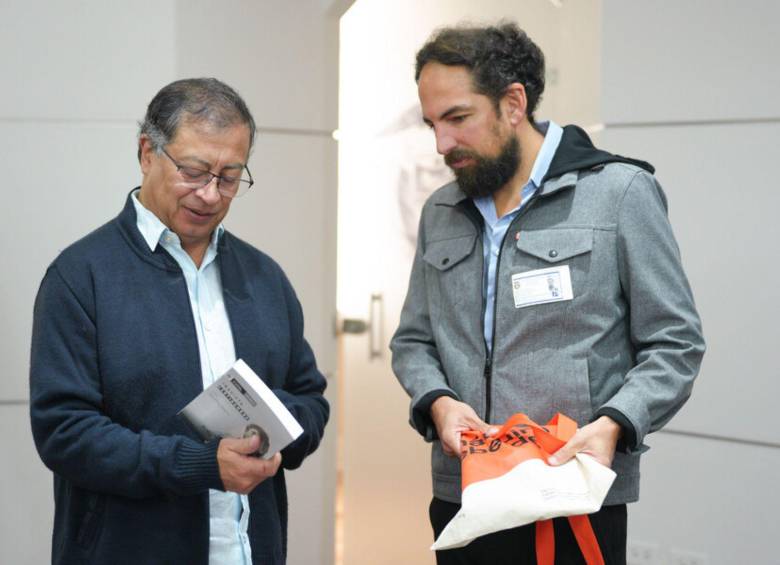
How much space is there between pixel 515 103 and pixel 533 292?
0.46 metres

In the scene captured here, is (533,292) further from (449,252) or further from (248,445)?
(248,445)

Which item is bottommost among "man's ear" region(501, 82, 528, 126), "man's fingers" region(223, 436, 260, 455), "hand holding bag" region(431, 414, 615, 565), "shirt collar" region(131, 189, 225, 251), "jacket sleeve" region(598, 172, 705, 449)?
"hand holding bag" region(431, 414, 615, 565)

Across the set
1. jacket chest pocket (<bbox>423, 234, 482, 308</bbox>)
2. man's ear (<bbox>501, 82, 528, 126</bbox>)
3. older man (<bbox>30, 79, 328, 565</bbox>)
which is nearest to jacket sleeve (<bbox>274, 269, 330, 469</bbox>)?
older man (<bbox>30, 79, 328, 565</bbox>)

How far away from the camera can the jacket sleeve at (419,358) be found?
200cm

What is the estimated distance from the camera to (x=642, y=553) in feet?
10.5

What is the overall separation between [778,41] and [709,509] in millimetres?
1548

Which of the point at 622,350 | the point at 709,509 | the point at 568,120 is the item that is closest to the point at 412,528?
the point at 709,509

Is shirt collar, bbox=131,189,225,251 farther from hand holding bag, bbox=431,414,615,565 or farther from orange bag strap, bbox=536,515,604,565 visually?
orange bag strap, bbox=536,515,604,565

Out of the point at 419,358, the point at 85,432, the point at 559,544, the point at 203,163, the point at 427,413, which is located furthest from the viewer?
the point at 419,358

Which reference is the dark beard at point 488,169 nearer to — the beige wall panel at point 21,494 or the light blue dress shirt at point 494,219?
the light blue dress shirt at point 494,219

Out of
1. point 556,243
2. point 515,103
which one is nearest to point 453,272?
point 556,243

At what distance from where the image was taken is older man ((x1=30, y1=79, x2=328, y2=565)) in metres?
1.68

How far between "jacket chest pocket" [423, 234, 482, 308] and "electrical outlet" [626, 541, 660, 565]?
1.60 m

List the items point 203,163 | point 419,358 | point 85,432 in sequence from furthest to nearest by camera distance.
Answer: point 419,358, point 203,163, point 85,432
